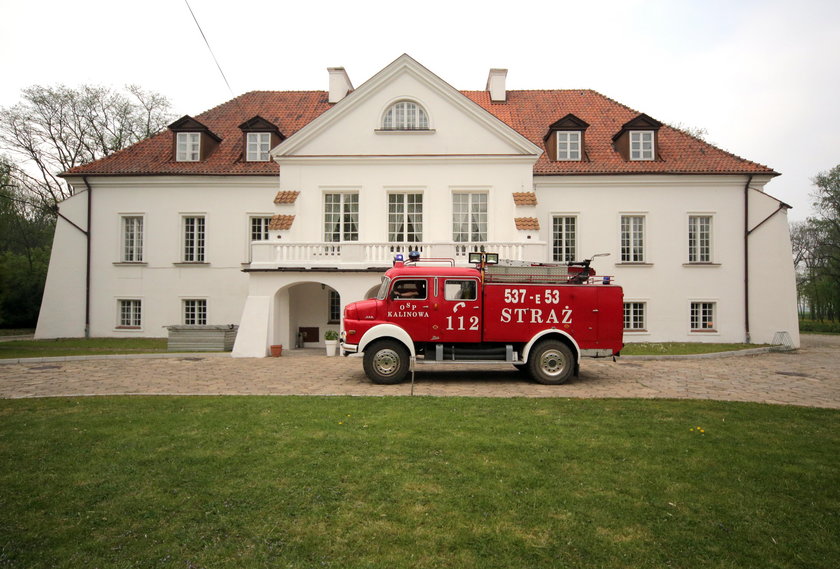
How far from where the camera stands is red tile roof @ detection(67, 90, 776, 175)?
22625 mm

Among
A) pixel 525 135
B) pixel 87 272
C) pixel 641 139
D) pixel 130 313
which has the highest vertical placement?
pixel 525 135

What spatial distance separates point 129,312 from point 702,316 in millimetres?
26668

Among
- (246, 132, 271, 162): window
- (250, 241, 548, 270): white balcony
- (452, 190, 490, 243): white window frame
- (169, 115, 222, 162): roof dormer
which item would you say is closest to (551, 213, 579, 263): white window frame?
(452, 190, 490, 243): white window frame

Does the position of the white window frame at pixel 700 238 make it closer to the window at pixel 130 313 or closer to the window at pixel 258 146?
the window at pixel 258 146

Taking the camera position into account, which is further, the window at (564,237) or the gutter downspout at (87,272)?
the gutter downspout at (87,272)

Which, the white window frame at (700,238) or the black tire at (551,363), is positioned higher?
the white window frame at (700,238)

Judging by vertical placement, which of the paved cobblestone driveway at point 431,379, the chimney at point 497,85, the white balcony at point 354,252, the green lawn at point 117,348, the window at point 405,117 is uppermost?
the chimney at point 497,85

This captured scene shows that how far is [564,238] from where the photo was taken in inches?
904

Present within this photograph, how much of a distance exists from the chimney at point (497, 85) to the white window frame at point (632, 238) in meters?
9.35

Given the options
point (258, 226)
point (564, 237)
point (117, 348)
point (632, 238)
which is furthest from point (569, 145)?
point (117, 348)

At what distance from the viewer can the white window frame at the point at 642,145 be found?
23.0 metres

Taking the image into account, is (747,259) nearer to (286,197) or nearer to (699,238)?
(699,238)

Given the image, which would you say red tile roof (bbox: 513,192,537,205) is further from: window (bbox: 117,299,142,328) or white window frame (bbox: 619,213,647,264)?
window (bbox: 117,299,142,328)

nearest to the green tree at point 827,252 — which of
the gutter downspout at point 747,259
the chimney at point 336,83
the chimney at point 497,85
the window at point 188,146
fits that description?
the gutter downspout at point 747,259
